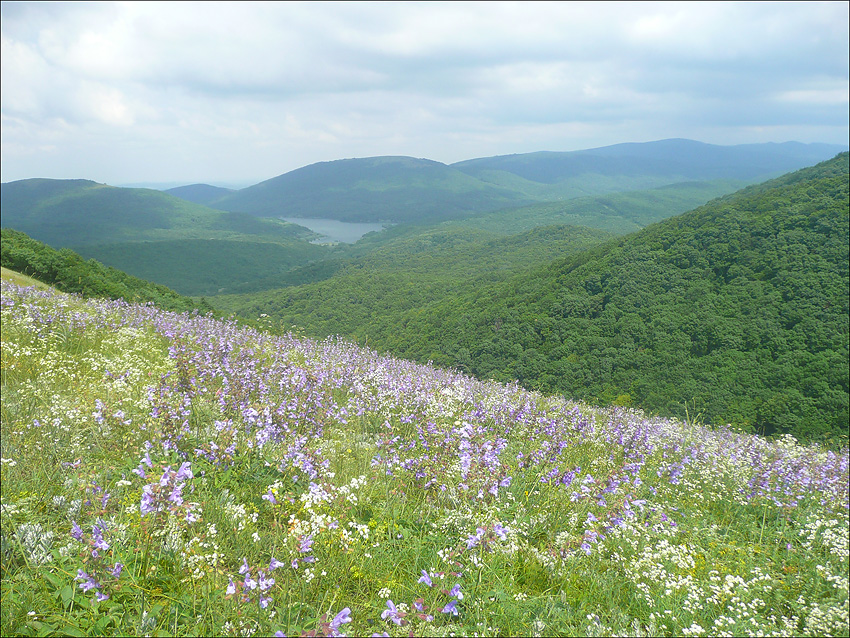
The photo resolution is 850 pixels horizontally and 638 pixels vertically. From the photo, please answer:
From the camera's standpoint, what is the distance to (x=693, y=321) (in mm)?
55125

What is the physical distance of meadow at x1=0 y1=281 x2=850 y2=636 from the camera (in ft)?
7.49

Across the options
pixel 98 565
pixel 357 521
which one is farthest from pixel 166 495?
pixel 357 521

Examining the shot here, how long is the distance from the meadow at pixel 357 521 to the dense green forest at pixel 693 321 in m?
26.4

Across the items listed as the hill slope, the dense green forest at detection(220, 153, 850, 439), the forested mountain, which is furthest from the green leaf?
the forested mountain

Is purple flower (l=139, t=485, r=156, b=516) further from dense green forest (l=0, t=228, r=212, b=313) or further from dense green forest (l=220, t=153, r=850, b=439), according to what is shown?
dense green forest (l=220, t=153, r=850, b=439)

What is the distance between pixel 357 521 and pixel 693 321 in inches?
2423

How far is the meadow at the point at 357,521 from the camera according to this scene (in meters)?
2.28

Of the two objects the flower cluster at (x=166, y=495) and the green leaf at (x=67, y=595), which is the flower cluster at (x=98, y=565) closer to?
the green leaf at (x=67, y=595)

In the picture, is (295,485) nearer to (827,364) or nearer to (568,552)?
(568,552)

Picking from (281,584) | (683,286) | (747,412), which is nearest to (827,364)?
(747,412)

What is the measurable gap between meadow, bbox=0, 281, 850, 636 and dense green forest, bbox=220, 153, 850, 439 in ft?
86.6

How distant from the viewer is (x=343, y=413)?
4988mm

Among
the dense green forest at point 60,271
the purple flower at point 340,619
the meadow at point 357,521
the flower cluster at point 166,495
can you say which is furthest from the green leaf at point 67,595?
the dense green forest at point 60,271

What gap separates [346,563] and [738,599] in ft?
9.18
